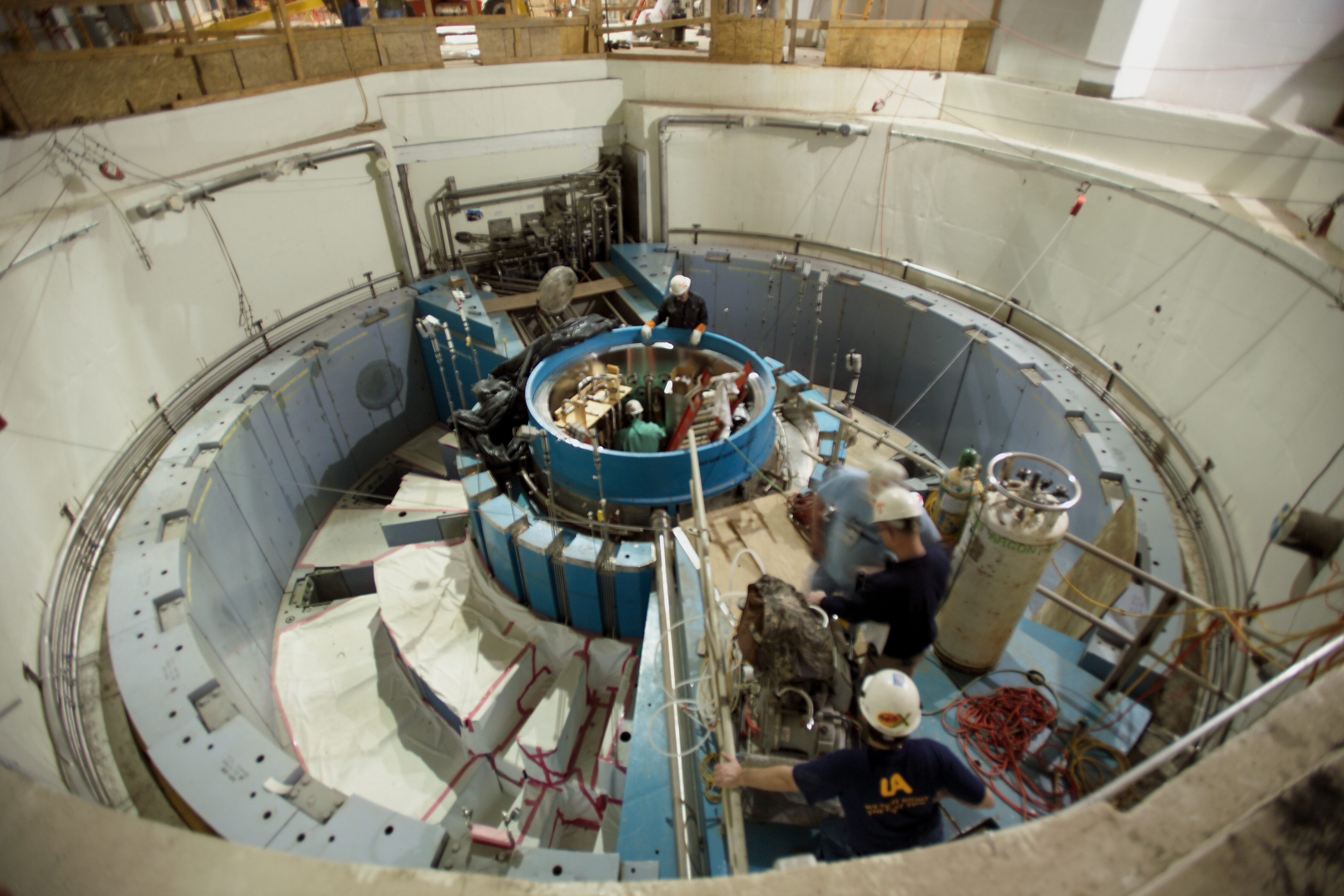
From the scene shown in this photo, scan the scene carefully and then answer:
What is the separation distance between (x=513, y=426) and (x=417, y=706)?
2.45 metres

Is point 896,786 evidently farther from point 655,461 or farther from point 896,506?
point 655,461

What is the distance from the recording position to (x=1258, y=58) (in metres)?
4.46

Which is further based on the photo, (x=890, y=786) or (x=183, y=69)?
(x=183, y=69)

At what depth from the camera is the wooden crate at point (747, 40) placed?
744cm

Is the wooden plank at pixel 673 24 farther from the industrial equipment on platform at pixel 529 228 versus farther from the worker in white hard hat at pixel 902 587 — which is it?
the worker in white hard hat at pixel 902 587

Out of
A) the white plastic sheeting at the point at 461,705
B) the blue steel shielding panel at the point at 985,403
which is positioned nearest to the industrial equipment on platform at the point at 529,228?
the white plastic sheeting at the point at 461,705

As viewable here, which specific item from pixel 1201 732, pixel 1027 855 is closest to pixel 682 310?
pixel 1201 732

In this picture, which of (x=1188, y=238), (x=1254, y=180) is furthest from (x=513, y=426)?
(x=1254, y=180)

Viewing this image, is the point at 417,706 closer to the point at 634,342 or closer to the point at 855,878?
the point at 634,342

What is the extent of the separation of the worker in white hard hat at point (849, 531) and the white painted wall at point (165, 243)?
3555 mm

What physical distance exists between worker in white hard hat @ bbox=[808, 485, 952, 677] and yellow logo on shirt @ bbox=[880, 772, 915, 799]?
2.57ft

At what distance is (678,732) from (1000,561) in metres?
1.71

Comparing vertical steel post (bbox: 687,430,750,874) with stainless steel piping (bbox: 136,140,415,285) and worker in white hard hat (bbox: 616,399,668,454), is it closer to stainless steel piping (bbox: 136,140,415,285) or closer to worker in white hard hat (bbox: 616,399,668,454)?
worker in white hard hat (bbox: 616,399,668,454)

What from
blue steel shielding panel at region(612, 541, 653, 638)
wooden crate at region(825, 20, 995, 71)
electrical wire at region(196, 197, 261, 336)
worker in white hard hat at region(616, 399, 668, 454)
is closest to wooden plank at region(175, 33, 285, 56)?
electrical wire at region(196, 197, 261, 336)
